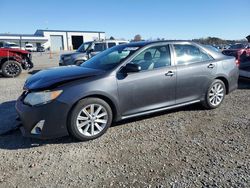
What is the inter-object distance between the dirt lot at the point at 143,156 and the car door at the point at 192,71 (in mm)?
511

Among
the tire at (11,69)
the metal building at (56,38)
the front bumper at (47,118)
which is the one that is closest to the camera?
the front bumper at (47,118)

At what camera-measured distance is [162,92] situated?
4.93 metres

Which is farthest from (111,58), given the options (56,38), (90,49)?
(56,38)

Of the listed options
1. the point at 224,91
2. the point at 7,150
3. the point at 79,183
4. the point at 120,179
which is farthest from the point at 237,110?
the point at 7,150

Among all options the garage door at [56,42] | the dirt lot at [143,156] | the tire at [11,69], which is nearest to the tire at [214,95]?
the dirt lot at [143,156]

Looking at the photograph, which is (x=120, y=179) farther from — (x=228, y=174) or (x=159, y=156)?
(x=228, y=174)

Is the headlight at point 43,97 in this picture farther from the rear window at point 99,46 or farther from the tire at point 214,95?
the rear window at point 99,46

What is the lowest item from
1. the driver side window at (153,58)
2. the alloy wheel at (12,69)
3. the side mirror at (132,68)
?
the alloy wheel at (12,69)

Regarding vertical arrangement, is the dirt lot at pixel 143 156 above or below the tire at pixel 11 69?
below

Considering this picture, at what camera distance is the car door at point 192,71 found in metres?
5.18

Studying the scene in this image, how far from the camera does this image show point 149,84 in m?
4.75

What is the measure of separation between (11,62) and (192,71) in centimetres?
939

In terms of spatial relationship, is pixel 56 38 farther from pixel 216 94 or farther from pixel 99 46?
pixel 216 94

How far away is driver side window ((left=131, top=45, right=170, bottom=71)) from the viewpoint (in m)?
4.84
